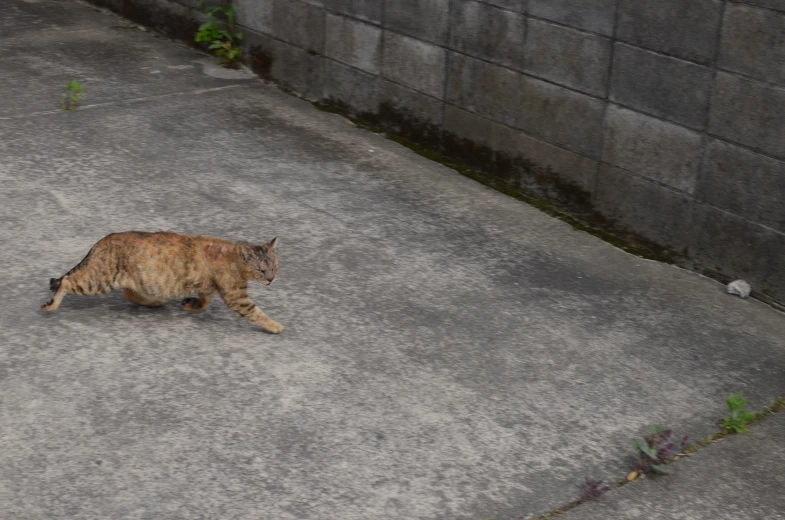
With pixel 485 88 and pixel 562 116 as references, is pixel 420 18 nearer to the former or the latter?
pixel 485 88

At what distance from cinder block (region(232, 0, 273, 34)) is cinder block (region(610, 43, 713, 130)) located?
124 inches

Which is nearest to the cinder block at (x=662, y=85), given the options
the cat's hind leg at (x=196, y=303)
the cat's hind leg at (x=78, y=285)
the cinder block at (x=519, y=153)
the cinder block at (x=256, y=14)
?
the cinder block at (x=519, y=153)

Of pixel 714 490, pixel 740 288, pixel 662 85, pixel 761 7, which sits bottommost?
pixel 714 490

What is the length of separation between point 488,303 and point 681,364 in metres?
0.97

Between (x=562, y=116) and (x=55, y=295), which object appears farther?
(x=562, y=116)

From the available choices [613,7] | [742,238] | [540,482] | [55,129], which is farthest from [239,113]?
[540,482]

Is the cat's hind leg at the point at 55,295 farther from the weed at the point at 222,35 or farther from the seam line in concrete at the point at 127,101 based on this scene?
the weed at the point at 222,35

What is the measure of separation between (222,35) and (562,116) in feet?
11.2

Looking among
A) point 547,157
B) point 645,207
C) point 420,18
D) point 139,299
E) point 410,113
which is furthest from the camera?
point 410,113

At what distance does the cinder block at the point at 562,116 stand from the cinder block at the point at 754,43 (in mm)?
847

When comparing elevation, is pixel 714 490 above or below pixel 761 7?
below

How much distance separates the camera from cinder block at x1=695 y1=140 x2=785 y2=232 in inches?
203

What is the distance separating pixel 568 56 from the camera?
601 centimetres

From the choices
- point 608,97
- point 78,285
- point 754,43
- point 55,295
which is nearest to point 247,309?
point 78,285
